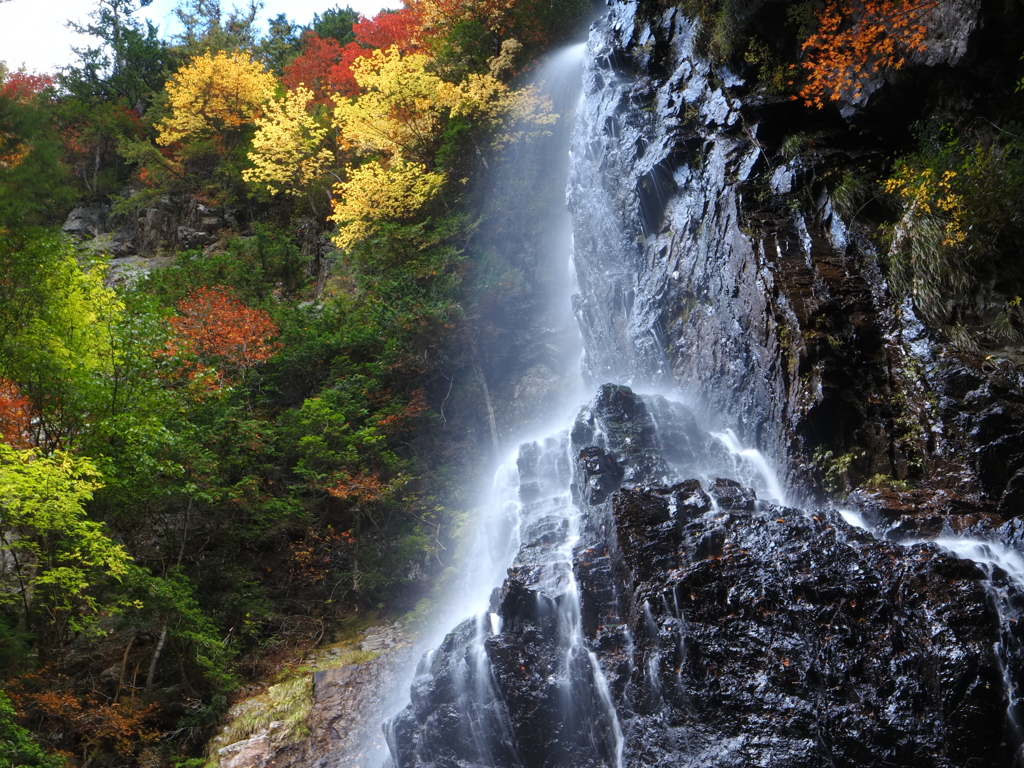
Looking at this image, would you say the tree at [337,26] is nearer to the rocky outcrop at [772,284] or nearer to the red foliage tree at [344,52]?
the red foliage tree at [344,52]

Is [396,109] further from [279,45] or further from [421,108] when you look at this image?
[279,45]

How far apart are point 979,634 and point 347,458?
964 centimetres

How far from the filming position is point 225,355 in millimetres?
12938

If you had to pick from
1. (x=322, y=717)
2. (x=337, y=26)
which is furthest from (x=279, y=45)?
(x=322, y=717)

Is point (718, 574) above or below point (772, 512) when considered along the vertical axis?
below

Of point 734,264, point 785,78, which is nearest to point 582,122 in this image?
point 785,78

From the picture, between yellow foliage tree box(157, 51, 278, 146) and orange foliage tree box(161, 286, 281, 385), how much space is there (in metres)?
9.87

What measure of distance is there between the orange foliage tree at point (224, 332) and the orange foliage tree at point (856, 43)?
11.6 metres

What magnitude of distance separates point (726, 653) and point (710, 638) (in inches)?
6.8

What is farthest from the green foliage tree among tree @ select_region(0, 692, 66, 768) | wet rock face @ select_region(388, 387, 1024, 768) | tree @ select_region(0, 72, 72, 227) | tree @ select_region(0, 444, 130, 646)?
wet rock face @ select_region(388, 387, 1024, 768)

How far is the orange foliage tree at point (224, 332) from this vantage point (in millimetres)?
12711

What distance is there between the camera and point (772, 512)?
5.99m

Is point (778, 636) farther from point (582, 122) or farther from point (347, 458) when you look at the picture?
point (582, 122)

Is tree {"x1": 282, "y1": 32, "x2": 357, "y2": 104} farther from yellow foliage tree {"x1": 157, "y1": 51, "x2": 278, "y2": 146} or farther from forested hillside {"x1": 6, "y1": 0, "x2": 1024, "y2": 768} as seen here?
forested hillside {"x1": 6, "y1": 0, "x2": 1024, "y2": 768}
